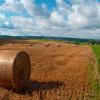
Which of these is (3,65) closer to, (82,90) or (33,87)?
(33,87)

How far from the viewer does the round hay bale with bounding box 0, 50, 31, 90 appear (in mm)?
11219

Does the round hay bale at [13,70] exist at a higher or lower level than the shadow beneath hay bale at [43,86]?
higher

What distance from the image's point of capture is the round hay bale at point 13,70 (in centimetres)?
1122

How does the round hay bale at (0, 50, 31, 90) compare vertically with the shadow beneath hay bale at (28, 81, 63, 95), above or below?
Result: above

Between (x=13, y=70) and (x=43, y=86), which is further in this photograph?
(x=43, y=86)

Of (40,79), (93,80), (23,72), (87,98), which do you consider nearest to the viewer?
(87,98)

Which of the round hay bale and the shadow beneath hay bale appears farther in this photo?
the shadow beneath hay bale

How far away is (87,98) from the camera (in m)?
11.1

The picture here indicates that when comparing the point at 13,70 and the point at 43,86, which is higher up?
the point at 13,70

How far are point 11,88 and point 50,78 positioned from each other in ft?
12.6

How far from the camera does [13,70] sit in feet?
37.0

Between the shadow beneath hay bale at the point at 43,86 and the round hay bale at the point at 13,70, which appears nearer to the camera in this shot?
the round hay bale at the point at 13,70

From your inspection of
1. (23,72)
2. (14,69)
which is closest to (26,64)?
(23,72)

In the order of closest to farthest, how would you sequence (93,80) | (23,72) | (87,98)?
(87,98), (23,72), (93,80)
